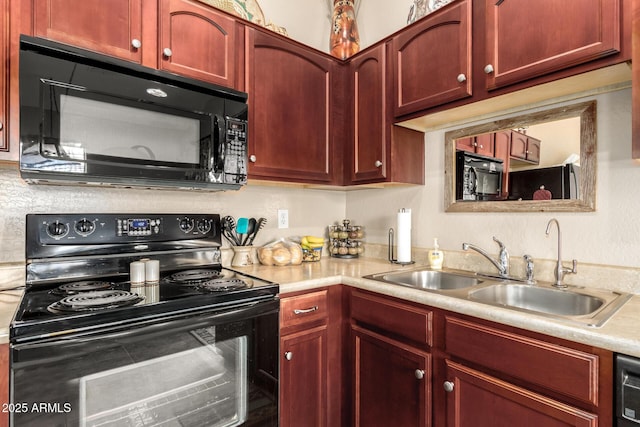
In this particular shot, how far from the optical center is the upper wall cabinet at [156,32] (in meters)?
1.22

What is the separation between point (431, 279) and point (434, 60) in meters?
1.09

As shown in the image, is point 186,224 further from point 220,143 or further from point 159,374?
point 159,374

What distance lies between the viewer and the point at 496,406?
1.07m

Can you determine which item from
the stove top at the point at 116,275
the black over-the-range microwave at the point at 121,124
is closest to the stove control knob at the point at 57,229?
the stove top at the point at 116,275

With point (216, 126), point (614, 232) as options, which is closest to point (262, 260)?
point (216, 126)

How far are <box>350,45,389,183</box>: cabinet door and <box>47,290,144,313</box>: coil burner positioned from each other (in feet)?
4.22

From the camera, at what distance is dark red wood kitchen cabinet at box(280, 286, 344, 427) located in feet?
4.71

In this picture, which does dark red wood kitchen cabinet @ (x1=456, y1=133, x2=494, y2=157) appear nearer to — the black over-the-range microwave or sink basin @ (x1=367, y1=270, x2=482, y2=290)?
sink basin @ (x1=367, y1=270, x2=482, y2=290)

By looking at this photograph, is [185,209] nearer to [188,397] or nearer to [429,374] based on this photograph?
[188,397]

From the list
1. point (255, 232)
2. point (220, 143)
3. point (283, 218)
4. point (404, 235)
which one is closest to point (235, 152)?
point (220, 143)

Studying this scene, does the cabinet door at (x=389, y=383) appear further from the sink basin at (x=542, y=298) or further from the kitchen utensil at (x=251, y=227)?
the kitchen utensil at (x=251, y=227)

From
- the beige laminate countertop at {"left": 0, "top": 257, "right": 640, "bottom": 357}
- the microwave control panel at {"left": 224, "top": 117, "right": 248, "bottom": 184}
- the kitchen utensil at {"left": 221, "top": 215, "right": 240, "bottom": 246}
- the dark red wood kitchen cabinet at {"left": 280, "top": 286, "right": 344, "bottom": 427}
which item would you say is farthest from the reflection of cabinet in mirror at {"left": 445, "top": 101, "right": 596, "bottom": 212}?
the kitchen utensil at {"left": 221, "top": 215, "right": 240, "bottom": 246}

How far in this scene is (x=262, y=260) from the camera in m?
1.92

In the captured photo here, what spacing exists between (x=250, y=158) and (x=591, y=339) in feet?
4.72
